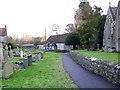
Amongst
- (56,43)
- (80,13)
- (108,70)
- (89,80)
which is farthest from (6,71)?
(56,43)

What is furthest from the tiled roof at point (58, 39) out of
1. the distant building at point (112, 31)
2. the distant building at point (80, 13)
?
the distant building at point (112, 31)

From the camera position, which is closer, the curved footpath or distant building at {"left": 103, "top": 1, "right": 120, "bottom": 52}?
the curved footpath

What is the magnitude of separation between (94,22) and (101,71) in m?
33.7

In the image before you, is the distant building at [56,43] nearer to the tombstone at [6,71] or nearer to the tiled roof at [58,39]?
the tiled roof at [58,39]

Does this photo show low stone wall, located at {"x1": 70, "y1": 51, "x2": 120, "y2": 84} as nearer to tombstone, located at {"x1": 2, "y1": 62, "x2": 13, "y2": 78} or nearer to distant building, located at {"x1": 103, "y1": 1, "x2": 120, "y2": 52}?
tombstone, located at {"x1": 2, "y1": 62, "x2": 13, "y2": 78}

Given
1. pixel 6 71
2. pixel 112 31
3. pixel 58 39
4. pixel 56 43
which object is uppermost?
pixel 58 39

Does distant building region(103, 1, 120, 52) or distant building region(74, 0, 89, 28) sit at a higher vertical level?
distant building region(74, 0, 89, 28)

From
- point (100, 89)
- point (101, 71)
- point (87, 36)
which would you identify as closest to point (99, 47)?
point (87, 36)

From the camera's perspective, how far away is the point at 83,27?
46.9 meters

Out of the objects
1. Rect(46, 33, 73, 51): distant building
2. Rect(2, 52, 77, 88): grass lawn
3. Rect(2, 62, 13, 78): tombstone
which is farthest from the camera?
Rect(46, 33, 73, 51): distant building

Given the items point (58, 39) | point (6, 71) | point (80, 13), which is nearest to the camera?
point (6, 71)

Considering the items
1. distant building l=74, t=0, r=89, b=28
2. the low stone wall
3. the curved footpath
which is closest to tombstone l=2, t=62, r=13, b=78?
the curved footpath

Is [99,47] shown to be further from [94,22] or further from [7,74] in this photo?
[7,74]

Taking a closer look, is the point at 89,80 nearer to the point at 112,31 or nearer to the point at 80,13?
the point at 112,31
